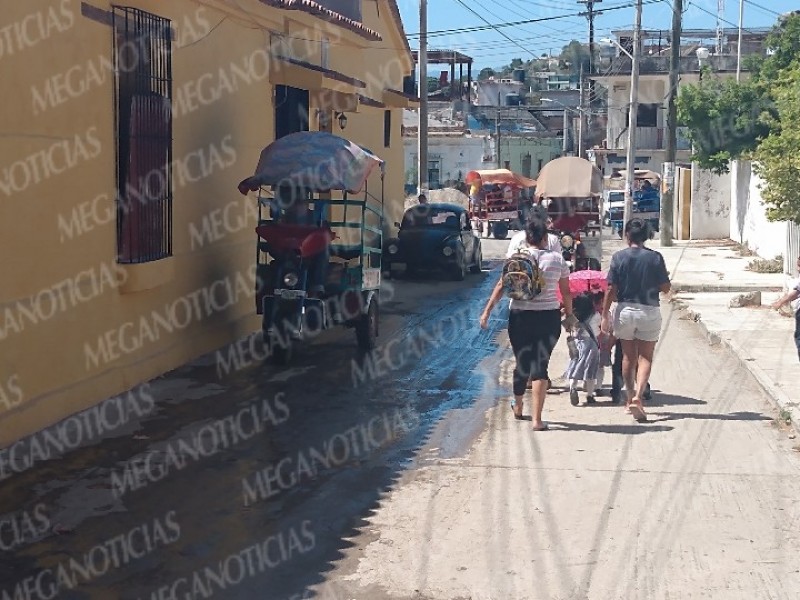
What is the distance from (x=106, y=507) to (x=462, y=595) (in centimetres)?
265

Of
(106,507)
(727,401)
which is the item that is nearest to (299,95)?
(727,401)

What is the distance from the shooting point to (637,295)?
9.39 m

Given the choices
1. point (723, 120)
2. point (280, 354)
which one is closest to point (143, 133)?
point (280, 354)

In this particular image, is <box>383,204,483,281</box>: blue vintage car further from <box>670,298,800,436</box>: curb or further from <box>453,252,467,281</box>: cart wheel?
<box>670,298,800,436</box>: curb

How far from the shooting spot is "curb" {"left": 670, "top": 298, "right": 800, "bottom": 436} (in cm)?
990

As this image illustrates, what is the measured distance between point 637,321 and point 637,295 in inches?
8.9

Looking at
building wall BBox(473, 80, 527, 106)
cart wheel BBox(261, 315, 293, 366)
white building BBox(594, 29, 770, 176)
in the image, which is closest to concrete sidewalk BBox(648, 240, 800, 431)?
cart wheel BBox(261, 315, 293, 366)

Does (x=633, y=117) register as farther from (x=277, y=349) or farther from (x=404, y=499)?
(x=404, y=499)

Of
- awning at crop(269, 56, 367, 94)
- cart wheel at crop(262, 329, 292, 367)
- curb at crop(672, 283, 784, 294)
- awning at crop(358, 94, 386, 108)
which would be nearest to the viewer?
cart wheel at crop(262, 329, 292, 367)

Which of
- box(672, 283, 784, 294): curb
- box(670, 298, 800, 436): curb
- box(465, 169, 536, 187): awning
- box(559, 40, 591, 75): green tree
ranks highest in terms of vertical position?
box(559, 40, 591, 75): green tree

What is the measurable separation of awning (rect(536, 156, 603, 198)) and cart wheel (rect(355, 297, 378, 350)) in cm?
807

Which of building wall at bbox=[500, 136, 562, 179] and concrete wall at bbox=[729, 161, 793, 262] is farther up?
building wall at bbox=[500, 136, 562, 179]

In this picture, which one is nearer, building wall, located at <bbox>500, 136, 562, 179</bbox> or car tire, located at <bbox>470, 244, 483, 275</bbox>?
car tire, located at <bbox>470, 244, 483, 275</bbox>

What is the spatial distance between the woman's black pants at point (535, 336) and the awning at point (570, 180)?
11.7 meters
